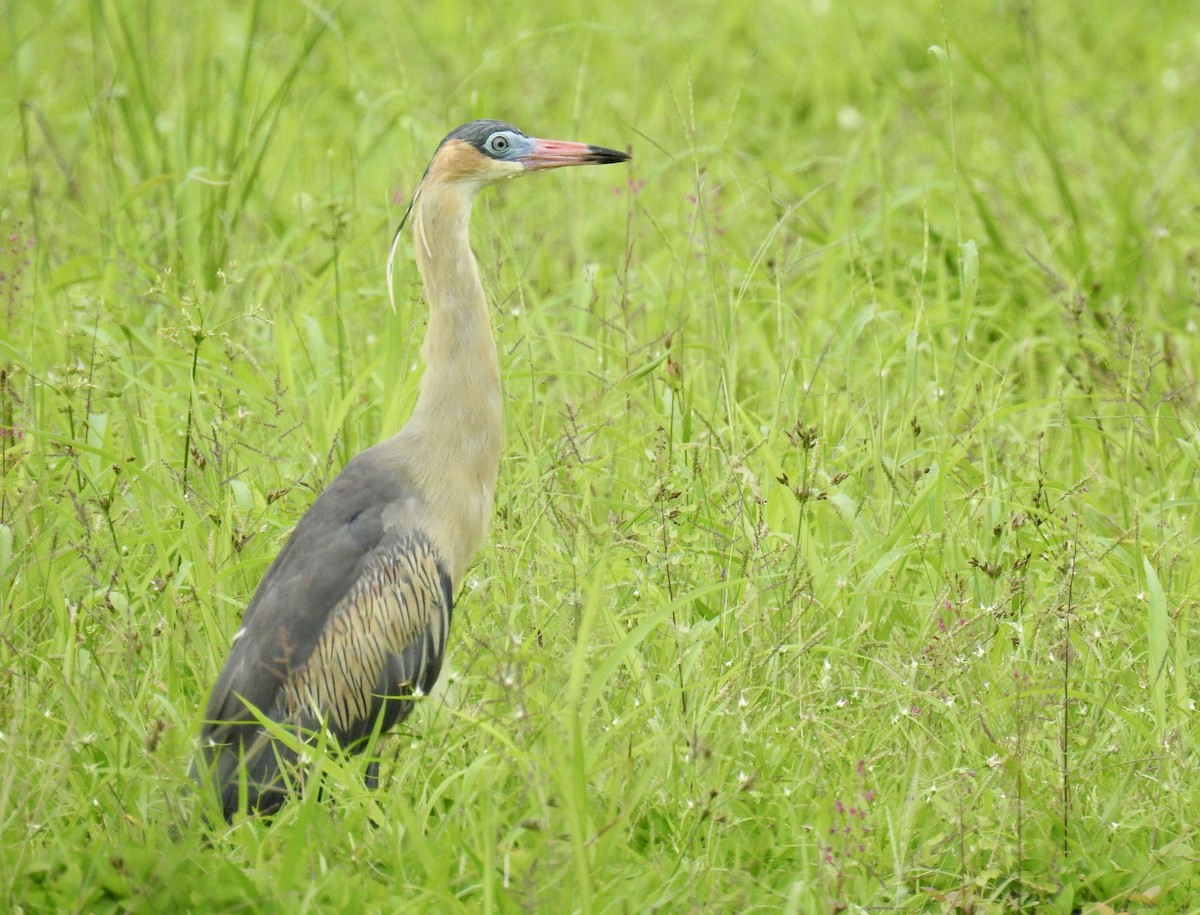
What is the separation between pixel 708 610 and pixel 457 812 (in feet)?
3.67

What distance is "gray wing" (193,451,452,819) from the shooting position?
11.6 feet

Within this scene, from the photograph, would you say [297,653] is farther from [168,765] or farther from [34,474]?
[34,474]

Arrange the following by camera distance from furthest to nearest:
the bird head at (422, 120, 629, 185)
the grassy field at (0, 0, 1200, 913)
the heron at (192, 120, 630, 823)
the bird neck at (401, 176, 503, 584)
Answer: the bird head at (422, 120, 629, 185) < the bird neck at (401, 176, 503, 584) < the heron at (192, 120, 630, 823) < the grassy field at (0, 0, 1200, 913)

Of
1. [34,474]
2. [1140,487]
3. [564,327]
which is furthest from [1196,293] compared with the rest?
[34,474]

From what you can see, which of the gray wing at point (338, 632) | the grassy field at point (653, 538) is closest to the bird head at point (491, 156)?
the grassy field at point (653, 538)

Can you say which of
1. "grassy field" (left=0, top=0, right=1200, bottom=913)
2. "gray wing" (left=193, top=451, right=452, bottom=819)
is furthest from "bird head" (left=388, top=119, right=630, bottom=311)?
"gray wing" (left=193, top=451, right=452, bottom=819)

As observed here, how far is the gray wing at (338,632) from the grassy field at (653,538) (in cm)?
11

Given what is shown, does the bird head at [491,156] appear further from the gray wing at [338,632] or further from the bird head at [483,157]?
the gray wing at [338,632]

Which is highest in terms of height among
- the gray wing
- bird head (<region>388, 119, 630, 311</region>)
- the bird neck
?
bird head (<region>388, 119, 630, 311</region>)

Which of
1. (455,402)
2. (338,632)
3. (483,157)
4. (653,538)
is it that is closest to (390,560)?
(338,632)

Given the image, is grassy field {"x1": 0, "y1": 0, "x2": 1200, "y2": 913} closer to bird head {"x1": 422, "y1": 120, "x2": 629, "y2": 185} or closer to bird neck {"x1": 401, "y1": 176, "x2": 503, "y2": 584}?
bird neck {"x1": 401, "y1": 176, "x2": 503, "y2": 584}

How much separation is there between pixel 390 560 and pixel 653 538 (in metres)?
0.70

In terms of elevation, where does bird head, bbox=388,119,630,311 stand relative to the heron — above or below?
above

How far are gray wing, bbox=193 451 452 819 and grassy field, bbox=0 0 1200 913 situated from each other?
108mm
